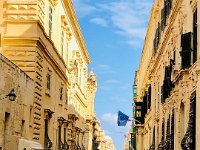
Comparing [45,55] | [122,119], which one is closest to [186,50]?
[45,55]

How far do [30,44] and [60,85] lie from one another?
38.5 ft

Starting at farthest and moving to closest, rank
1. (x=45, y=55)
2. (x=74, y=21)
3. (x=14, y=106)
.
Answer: (x=74, y=21) → (x=45, y=55) → (x=14, y=106)

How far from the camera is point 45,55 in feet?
103

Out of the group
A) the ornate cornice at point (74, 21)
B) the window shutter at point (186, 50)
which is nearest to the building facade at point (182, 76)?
the window shutter at point (186, 50)

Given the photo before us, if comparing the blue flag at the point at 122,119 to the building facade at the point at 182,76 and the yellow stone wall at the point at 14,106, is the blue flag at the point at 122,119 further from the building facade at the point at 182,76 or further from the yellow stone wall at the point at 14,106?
the yellow stone wall at the point at 14,106

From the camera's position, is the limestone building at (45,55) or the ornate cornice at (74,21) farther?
the ornate cornice at (74,21)

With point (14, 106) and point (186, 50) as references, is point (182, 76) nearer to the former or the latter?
point (186, 50)

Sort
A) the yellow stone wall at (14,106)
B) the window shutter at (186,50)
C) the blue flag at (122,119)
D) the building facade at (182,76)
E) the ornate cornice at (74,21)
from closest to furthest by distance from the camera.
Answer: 1. the building facade at (182,76)
2. the window shutter at (186,50)
3. the yellow stone wall at (14,106)
4. the ornate cornice at (74,21)
5. the blue flag at (122,119)

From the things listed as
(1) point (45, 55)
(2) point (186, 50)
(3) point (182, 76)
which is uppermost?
(1) point (45, 55)

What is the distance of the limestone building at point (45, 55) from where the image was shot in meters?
28.3

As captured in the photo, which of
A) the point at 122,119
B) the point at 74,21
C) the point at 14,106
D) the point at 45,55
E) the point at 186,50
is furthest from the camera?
the point at 122,119

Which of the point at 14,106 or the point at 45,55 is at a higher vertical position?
the point at 45,55

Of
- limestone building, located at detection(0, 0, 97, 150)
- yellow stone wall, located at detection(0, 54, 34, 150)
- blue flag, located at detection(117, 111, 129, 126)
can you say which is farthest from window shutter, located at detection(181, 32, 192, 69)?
blue flag, located at detection(117, 111, 129, 126)

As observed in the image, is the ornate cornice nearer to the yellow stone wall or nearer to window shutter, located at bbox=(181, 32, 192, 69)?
the yellow stone wall
